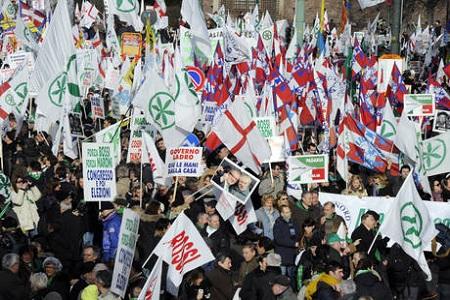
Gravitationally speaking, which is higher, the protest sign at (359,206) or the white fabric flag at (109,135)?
the white fabric flag at (109,135)

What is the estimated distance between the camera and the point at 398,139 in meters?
15.9

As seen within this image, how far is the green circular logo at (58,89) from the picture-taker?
16578mm

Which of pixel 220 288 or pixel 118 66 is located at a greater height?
pixel 118 66

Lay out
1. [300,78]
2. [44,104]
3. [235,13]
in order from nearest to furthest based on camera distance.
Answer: [44,104]
[300,78]
[235,13]

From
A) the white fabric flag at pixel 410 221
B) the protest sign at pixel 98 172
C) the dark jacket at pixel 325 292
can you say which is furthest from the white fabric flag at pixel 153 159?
the dark jacket at pixel 325 292

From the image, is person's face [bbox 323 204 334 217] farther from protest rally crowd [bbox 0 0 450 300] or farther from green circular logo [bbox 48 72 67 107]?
green circular logo [bbox 48 72 67 107]

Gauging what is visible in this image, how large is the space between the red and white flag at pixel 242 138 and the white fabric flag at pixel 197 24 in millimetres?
4364

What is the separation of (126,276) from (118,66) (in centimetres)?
1564

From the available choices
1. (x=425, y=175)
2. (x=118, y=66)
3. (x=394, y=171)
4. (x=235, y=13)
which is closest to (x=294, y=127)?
(x=394, y=171)

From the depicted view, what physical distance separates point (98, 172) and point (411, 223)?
442 cm

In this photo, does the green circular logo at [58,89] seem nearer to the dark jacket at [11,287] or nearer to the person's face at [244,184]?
the person's face at [244,184]

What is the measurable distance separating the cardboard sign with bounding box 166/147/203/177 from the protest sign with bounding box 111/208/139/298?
3583mm

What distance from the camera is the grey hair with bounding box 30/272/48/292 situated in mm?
10523

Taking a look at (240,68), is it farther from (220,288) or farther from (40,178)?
(220,288)
